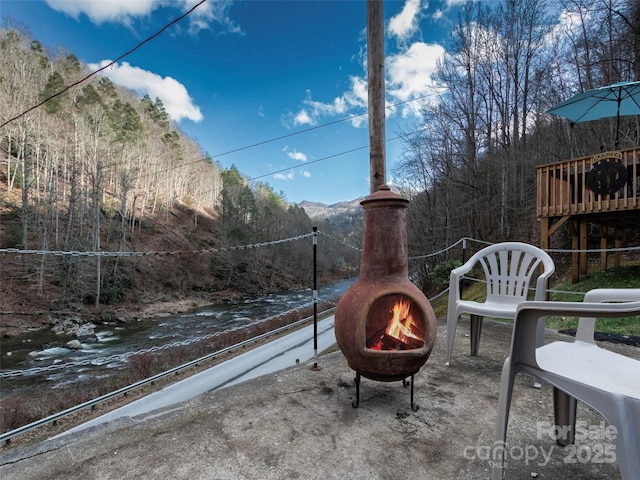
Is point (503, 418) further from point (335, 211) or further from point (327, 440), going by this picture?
point (335, 211)

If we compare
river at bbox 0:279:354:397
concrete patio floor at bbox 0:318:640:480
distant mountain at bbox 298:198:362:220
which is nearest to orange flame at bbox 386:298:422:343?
concrete patio floor at bbox 0:318:640:480

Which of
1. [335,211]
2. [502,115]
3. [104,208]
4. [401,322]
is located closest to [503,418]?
[401,322]

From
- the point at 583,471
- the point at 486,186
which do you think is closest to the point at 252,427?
the point at 583,471

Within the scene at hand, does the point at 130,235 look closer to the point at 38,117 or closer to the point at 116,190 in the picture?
the point at 116,190

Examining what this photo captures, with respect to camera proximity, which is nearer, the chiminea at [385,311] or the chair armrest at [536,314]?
the chair armrest at [536,314]

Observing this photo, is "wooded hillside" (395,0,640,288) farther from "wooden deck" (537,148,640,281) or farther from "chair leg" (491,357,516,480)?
"chair leg" (491,357,516,480)

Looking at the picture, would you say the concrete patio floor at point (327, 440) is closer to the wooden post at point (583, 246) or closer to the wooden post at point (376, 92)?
the wooden post at point (376, 92)

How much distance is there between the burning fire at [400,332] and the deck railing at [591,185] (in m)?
4.48

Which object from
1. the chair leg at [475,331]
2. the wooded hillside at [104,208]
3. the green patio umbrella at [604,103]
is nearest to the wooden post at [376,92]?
the chair leg at [475,331]

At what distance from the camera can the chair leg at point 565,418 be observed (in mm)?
1405

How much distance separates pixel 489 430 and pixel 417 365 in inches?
17.9

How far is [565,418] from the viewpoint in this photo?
1.42 metres

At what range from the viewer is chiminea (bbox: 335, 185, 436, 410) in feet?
5.59

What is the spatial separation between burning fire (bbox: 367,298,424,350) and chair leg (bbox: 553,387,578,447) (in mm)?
657
